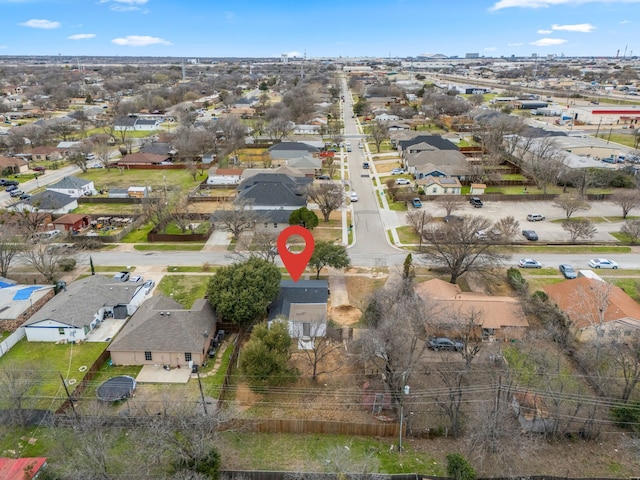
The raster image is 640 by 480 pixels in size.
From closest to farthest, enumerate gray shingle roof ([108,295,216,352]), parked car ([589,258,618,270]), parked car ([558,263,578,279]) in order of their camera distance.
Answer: gray shingle roof ([108,295,216,352]) < parked car ([558,263,578,279]) < parked car ([589,258,618,270])

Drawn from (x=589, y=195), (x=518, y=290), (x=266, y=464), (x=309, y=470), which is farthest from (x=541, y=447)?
(x=589, y=195)

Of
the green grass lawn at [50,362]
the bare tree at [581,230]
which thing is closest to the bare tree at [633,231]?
the bare tree at [581,230]

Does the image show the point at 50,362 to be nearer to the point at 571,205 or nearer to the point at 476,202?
the point at 476,202

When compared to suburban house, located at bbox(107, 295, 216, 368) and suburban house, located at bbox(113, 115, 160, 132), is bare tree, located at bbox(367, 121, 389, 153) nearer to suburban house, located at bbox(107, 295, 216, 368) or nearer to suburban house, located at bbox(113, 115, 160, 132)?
suburban house, located at bbox(113, 115, 160, 132)

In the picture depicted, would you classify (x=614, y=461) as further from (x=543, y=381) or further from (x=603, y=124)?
(x=603, y=124)

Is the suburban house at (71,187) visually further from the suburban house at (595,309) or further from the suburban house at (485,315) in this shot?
the suburban house at (595,309)

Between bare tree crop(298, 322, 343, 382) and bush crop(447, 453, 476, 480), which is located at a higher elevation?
bush crop(447, 453, 476, 480)

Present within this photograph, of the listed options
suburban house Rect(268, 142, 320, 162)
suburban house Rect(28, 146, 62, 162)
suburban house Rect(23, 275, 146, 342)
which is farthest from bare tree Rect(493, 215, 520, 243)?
suburban house Rect(28, 146, 62, 162)
